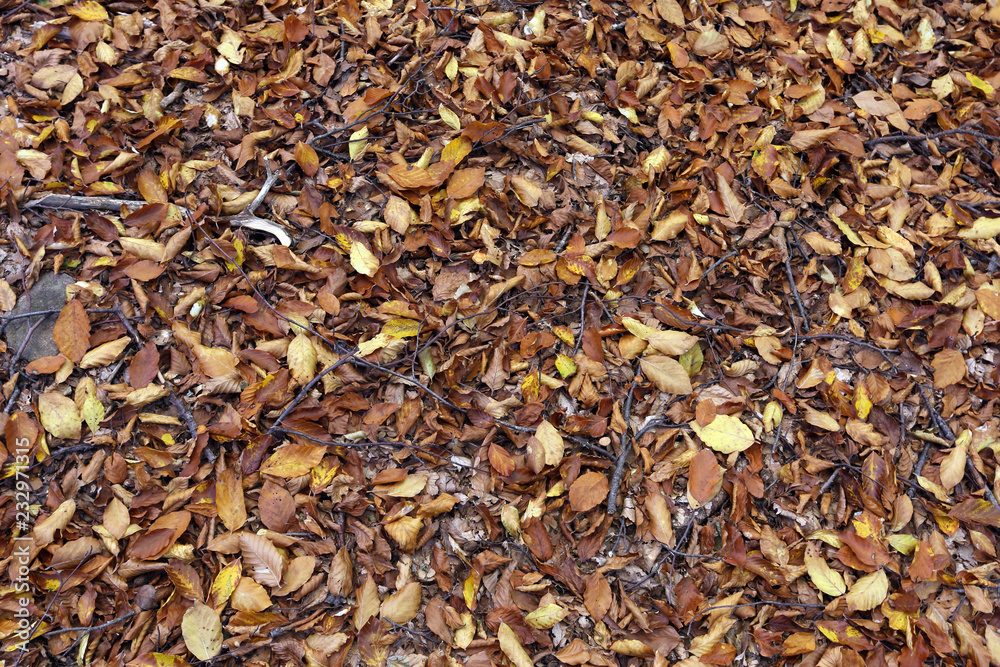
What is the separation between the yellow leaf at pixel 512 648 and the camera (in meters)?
1.61

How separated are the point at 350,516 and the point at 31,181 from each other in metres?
1.60

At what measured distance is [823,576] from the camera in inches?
68.5

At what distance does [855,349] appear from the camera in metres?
2.04

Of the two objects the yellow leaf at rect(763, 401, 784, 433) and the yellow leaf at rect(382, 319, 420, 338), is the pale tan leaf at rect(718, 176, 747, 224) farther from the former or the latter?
the yellow leaf at rect(382, 319, 420, 338)

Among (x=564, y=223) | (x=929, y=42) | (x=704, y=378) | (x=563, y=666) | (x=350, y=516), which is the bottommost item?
(x=563, y=666)

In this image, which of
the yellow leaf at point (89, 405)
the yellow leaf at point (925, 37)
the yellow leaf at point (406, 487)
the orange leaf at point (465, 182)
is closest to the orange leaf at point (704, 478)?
the yellow leaf at point (406, 487)

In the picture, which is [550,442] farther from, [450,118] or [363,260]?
[450,118]

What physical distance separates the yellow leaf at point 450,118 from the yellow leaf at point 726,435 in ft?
4.51

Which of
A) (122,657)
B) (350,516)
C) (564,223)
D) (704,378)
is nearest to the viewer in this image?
(122,657)

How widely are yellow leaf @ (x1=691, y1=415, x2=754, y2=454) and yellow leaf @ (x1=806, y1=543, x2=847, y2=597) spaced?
371 millimetres

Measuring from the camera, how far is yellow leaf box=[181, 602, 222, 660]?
5.06 ft

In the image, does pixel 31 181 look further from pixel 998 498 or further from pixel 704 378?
pixel 998 498

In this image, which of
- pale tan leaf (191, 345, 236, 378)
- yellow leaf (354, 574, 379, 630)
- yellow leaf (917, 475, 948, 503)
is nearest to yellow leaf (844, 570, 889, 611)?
yellow leaf (917, 475, 948, 503)

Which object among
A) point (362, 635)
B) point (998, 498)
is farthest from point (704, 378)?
point (362, 635)
